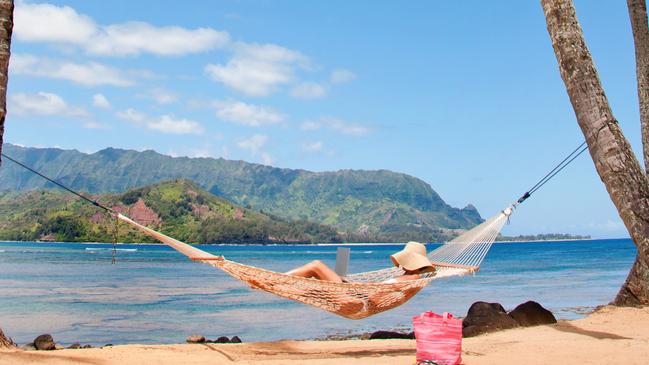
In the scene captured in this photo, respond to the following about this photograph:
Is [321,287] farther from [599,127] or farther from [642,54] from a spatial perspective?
[642,54]

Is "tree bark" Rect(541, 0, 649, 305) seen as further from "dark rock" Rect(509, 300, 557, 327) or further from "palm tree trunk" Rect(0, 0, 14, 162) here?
"palm tree trunk" Rect(0, 0, 14, 162)

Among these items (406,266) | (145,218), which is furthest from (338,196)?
(406,266)

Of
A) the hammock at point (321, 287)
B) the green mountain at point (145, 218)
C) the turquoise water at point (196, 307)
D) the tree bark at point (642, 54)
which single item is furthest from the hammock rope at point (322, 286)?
the green mountain at point (145, 218)

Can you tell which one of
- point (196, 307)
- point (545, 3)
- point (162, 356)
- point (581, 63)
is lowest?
point (196, 307)

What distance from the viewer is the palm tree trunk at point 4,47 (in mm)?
4172

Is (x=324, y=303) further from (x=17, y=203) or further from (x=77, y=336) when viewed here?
(x=17, y=203)

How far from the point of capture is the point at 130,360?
4.57m

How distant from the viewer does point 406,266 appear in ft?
16.6

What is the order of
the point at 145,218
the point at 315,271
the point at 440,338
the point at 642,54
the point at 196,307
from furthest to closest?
the point at 145,218 < the point at 196,307 < the point at 642,54 < the point at 315,271 < the point at 440,338

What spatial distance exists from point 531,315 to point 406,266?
2424mm

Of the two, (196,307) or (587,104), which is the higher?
(587,104)

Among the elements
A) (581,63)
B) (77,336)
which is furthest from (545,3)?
(77,336)

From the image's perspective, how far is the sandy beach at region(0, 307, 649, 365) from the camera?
454cm

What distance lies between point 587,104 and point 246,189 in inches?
7008
